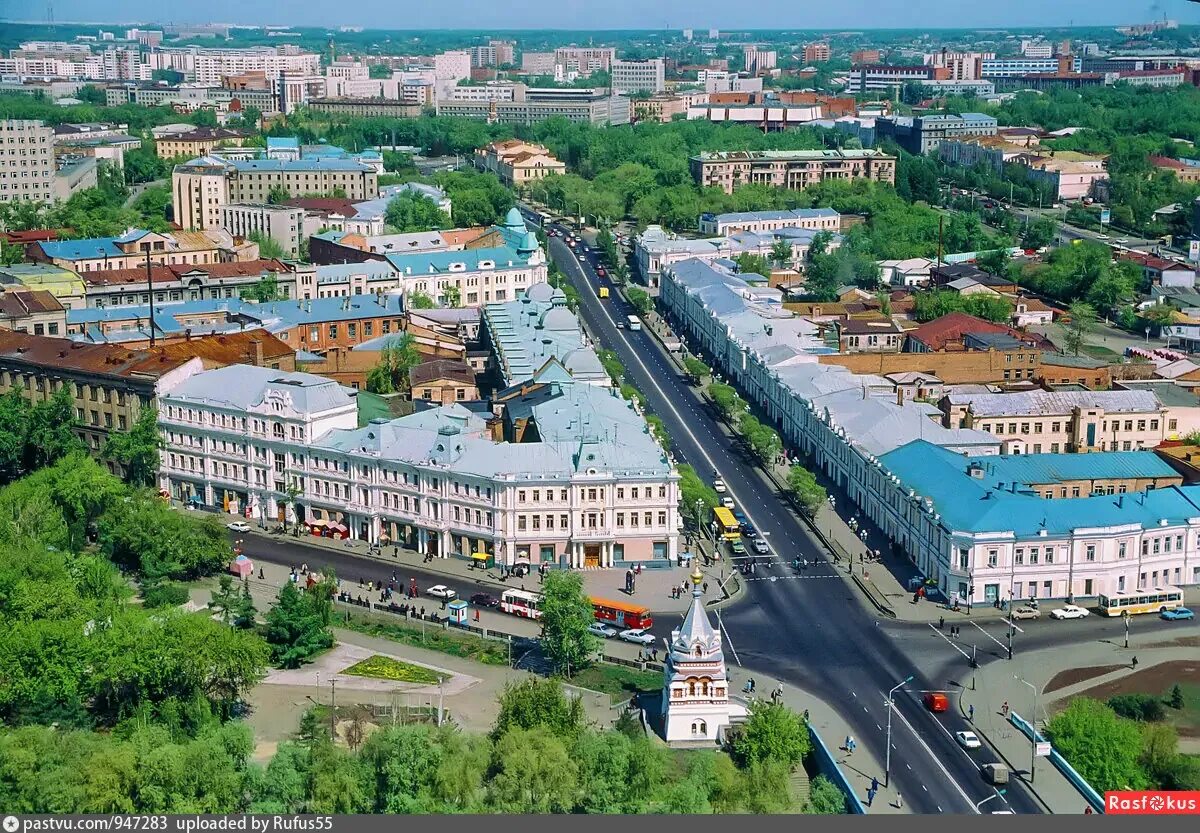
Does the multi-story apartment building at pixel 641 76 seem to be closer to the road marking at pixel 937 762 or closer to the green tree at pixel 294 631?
the green tree at pixel 294 631

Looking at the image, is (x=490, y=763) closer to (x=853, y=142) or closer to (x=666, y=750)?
(x=666, y=750)

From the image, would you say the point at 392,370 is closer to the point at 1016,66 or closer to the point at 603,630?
the point at 603,630

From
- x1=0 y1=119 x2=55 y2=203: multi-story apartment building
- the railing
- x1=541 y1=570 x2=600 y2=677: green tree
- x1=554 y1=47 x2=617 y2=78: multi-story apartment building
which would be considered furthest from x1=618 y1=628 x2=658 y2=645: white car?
x1=554 y1=47 x2=617 y2=78: multi-story apartment building

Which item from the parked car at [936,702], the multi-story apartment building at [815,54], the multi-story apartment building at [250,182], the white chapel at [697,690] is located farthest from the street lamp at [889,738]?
the multi-story apartment building at [815,54]

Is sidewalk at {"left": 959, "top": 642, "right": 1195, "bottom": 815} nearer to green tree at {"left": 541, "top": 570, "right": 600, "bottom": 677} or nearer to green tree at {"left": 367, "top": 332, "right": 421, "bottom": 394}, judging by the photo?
green tree at {"left": 541, "top": 570, "right": 600, "bottom": 677}

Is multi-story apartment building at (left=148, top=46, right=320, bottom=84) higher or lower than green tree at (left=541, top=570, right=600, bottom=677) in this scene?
higher

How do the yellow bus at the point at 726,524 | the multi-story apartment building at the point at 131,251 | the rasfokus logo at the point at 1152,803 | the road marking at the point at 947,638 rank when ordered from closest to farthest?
the rasfokus logo at the point at 1152,803, the road marking at the point at 947,638, the yellow bus at the point at 726,524, the multi-story apartment building at the point at 131,251
